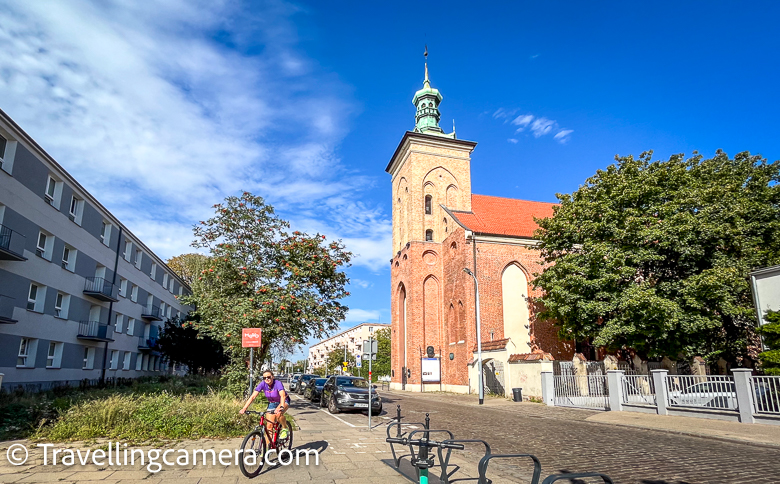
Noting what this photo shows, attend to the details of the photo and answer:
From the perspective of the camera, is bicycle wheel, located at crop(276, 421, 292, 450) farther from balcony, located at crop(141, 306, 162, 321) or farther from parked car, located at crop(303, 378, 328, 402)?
balcony, located at crop(141, 306, 162, 321)

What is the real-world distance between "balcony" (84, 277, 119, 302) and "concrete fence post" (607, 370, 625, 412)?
25.3 meters

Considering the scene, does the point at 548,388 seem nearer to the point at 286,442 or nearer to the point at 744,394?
the point at 744,394

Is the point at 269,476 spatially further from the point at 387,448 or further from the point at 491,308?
the point at 491,308

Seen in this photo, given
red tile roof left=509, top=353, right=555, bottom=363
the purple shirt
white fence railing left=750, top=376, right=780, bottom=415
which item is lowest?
white fence railing left=750, top=376, right=780, bottom=415

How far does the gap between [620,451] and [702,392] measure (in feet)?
24.5

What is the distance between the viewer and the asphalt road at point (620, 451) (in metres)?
7.27

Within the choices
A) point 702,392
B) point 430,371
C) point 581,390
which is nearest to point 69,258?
point 430,371

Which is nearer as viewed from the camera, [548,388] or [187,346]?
[548,388]

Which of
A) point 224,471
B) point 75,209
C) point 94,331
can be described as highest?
point 75,209

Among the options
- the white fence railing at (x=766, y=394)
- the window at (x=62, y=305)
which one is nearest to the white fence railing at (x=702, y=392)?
the white fence railing at (x=766, y=394)

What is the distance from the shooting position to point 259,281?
1712cm

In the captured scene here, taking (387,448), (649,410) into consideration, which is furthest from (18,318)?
(649,410)

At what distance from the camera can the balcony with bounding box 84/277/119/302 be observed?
24.5 m

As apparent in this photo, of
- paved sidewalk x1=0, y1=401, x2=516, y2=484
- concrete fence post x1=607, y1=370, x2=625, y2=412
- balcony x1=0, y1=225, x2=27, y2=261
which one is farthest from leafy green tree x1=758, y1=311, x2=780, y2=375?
balcony x1=0, y1=225, x2=27, y2=261
